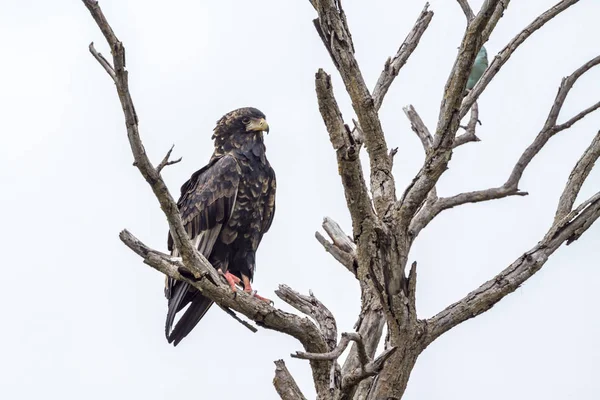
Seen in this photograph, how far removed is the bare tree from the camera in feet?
16.2

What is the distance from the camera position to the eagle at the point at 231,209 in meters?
8.12

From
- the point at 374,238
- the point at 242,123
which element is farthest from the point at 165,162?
the point at 242,123

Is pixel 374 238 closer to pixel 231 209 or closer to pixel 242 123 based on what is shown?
pixel 231 209

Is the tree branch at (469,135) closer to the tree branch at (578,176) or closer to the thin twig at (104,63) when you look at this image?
the tree branch at (578,176)

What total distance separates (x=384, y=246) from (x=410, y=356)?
82 cm

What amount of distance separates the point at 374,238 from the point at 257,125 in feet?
11.6

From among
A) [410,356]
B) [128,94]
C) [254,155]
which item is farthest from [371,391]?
[254,155]

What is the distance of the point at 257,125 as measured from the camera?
8789 mm

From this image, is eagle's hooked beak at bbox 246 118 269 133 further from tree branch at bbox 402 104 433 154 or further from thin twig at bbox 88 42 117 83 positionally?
thin twig at bbox 88 42 117 83

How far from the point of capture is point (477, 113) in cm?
747

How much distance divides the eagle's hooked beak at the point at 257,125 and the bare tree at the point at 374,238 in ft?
7.51

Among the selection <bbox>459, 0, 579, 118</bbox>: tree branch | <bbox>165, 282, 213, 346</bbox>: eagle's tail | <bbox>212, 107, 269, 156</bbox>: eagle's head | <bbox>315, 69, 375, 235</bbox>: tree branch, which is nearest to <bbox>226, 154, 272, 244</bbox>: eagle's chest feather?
<bbox>212, 107, 269, 156</bbox>: eagle's head

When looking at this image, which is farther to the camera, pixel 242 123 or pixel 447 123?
pixel 242 123

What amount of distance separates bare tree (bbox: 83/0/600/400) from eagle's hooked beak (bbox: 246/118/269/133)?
2.29 meters
